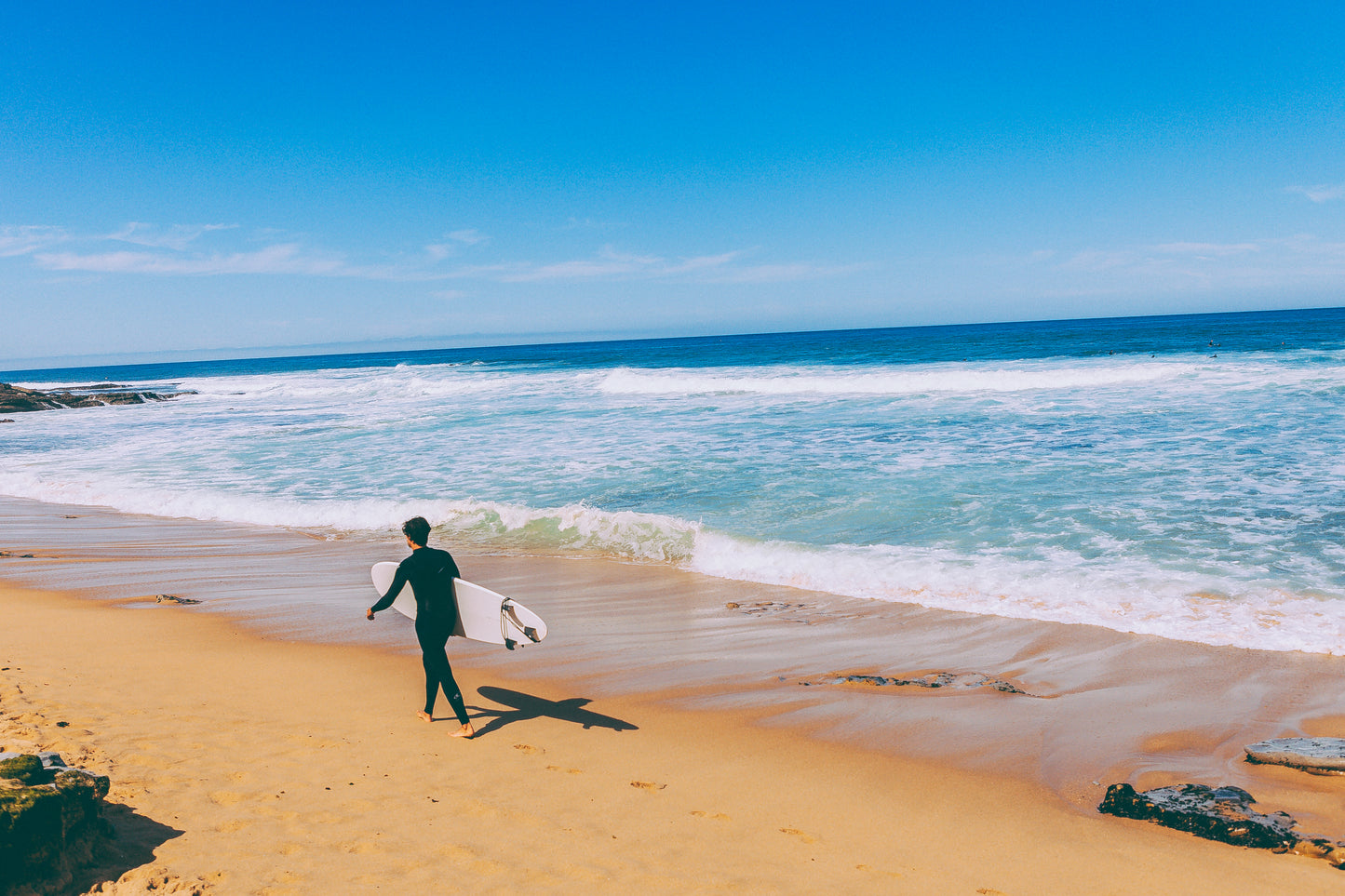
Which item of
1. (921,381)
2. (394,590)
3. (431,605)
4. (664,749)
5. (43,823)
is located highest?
(921,381)

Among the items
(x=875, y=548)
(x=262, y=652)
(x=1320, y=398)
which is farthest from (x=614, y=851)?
(x=1320, y=398)

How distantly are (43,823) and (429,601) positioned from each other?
2301mm

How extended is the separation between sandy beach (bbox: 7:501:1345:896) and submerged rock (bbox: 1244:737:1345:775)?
0.27ft

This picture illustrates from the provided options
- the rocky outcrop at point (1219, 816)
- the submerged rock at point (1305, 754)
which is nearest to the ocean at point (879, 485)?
the submerged rock at point (1305, 754)

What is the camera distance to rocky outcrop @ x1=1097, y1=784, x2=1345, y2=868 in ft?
11.0

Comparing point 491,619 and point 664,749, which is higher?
point 491,619

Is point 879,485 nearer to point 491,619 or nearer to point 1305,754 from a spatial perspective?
point 1305,754

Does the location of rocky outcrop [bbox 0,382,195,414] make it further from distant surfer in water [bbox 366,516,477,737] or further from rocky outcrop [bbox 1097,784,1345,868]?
rocky outcrop [bbox 1097,784,1345,868]

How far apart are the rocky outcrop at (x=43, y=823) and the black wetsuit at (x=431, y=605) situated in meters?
1.91

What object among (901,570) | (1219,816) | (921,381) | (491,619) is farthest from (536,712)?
(921,381)

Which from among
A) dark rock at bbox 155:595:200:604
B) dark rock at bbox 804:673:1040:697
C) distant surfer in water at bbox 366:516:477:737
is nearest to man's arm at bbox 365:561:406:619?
distant surfer in water at bbox 366:516:477:737

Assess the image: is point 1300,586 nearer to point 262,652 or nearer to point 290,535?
point 262,652

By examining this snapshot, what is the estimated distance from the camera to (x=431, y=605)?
16.0ft

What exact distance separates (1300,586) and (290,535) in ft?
39.0
